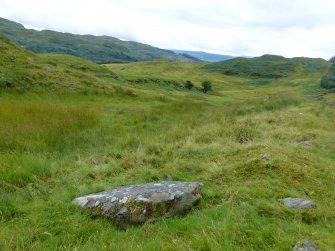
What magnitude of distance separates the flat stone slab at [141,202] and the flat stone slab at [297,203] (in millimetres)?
1569

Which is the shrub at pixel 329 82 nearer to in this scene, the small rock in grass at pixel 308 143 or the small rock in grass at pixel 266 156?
the small rock in grass at pixel 308 143

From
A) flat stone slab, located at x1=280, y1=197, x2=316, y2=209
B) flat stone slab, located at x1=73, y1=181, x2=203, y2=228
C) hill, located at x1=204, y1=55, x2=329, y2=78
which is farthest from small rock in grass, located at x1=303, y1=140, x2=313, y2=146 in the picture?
hill, located at x1=204, y1=55, x2=329, y2=78

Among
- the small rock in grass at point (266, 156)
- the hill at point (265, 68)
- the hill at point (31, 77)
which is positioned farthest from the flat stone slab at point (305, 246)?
the hill at point (265, 68)

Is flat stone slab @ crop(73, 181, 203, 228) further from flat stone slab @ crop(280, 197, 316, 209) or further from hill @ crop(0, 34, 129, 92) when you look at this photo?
hill @ crop(0, 34, 129, 92)

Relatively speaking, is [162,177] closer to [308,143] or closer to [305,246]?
[305,246]

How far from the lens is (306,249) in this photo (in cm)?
439

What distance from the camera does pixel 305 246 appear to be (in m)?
4.46

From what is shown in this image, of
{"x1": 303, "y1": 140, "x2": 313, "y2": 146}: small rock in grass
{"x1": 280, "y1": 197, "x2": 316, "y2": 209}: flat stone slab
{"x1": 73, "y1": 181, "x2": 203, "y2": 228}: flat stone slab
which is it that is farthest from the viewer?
{"x1": 303, "y1": 140, "x2": 313, "y2": 146}: small rock in grass

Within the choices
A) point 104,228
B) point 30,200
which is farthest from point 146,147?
point 104,228

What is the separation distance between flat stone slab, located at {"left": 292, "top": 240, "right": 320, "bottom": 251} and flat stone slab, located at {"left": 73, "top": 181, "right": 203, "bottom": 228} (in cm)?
197

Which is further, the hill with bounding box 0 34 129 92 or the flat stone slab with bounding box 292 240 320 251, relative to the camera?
the hill with bounding box 0 34 129 92

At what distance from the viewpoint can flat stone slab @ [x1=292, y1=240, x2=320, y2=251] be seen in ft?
14.4

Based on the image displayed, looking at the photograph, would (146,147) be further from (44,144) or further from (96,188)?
(96,188)

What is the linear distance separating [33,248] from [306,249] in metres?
3.56
